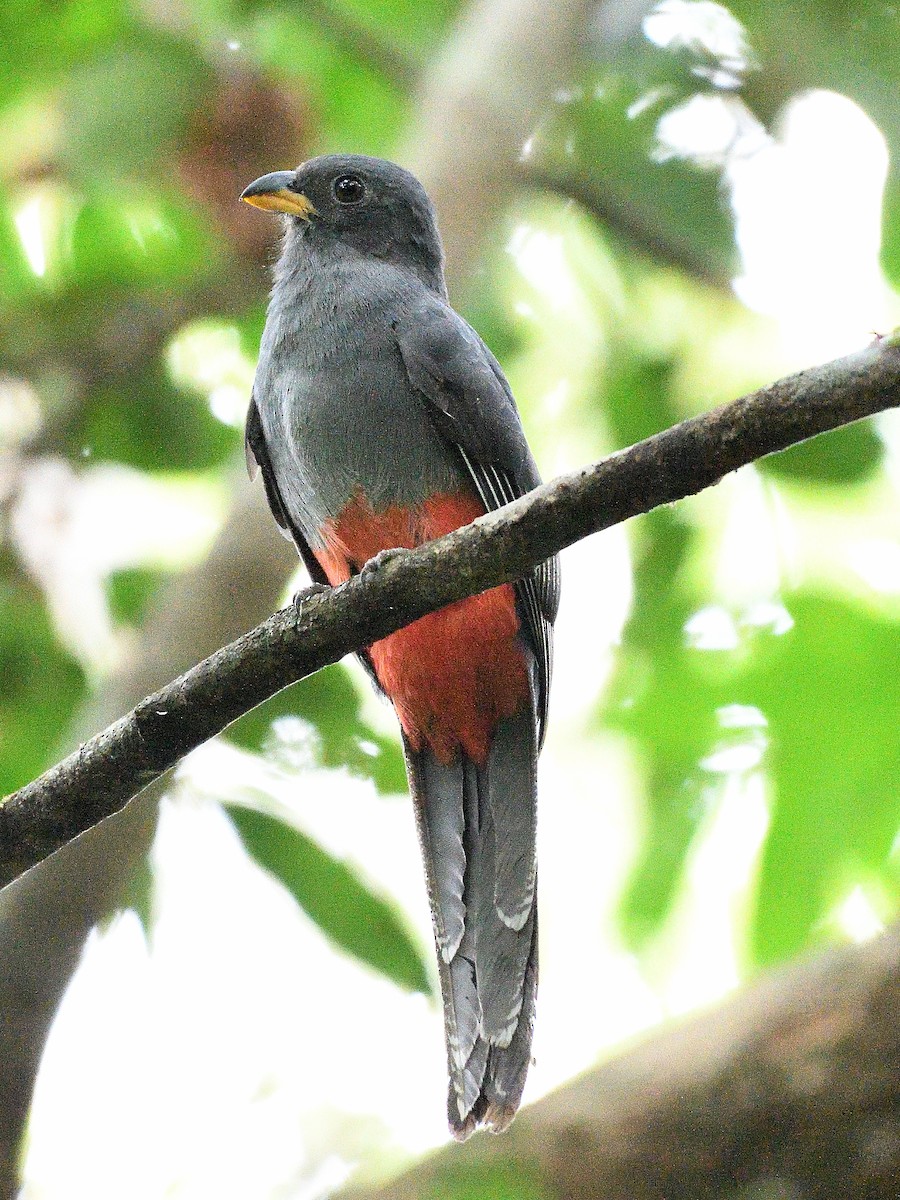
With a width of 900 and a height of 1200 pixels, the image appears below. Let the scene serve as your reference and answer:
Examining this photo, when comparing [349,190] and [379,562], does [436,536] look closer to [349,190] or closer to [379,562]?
[379,562]

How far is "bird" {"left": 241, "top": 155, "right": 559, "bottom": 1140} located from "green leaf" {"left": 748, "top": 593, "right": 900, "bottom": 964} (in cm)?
80

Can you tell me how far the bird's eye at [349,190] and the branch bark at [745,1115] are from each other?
2534 mm

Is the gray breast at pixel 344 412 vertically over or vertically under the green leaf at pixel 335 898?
over

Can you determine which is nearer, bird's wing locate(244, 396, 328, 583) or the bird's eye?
bird's wing locate(244, 396, 328, 583)

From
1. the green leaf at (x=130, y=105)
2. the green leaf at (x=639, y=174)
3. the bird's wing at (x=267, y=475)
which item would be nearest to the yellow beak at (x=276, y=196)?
the green leaf at (x=130, y=105)

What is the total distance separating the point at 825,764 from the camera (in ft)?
13.6

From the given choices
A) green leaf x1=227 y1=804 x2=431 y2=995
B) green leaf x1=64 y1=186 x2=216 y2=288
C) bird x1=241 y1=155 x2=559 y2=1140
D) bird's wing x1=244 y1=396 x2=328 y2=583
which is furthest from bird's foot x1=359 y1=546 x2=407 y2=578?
green leaf x1=64 y1=186 x2=216 y2=288

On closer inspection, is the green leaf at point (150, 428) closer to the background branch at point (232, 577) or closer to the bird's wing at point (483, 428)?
the background branch at point (232, 577)

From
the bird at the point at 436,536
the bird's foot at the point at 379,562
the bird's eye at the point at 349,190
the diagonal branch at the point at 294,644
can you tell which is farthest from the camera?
the bird's eye at the point at 349,190

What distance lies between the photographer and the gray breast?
365 cm

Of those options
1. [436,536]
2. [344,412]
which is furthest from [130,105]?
[436,536]

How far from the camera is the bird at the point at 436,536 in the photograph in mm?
3504

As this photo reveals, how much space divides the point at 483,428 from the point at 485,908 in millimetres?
1154

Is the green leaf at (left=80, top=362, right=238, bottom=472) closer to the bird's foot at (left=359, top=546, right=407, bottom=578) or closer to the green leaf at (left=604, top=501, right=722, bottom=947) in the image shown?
the green leaf at (left=604, top=501, right=722, bottom=947)
